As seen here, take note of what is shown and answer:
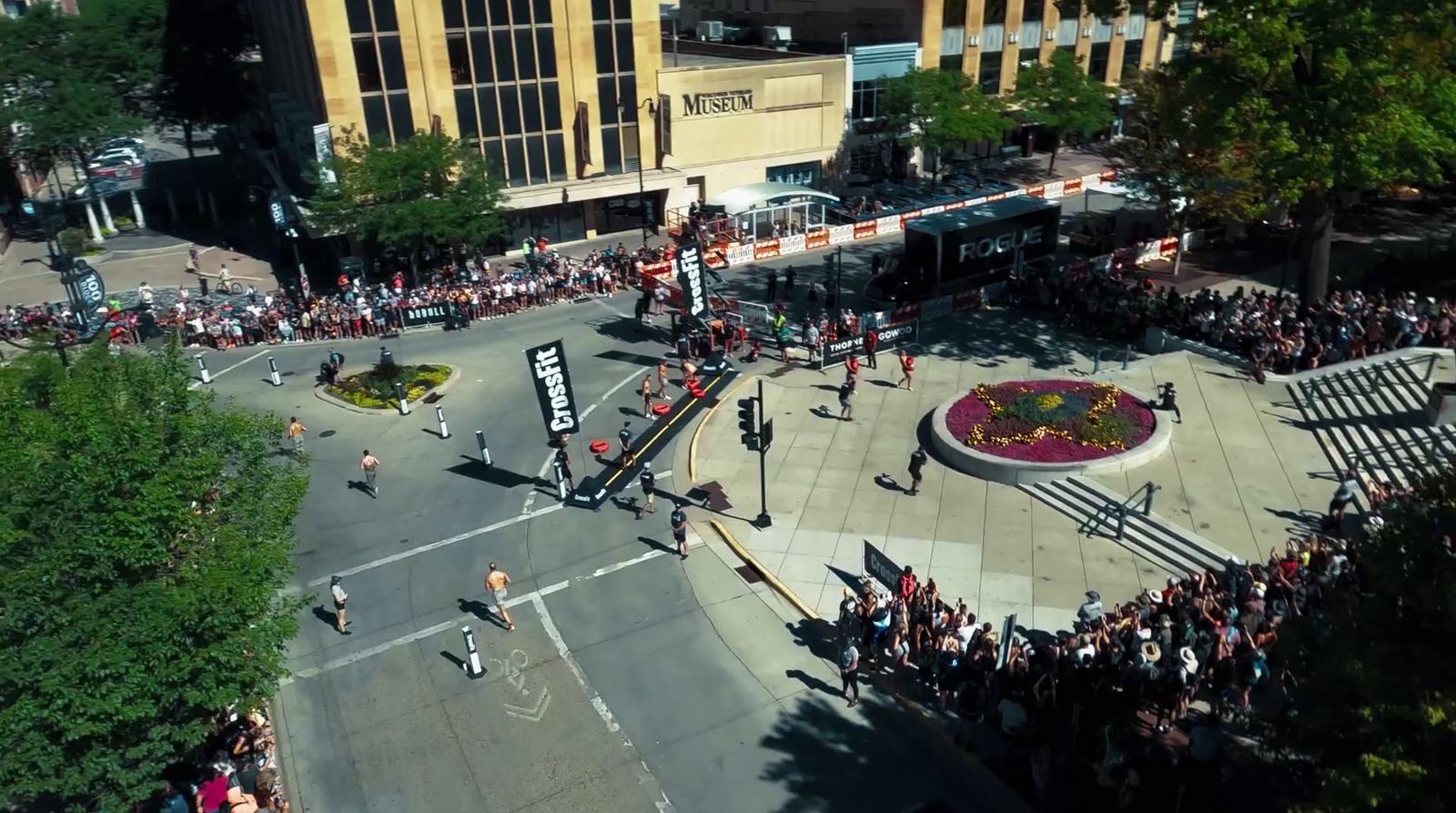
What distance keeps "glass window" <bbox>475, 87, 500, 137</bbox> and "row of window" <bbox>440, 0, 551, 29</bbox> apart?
2839 millimetres

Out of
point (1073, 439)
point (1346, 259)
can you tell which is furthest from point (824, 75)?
point (1073, 439)

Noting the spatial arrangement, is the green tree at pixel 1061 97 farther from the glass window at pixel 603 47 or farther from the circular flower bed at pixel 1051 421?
the circular flower bed at pixel 1051 421

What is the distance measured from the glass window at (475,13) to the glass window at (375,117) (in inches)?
205

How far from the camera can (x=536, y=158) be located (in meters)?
47.5

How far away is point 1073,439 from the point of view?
83.2ft

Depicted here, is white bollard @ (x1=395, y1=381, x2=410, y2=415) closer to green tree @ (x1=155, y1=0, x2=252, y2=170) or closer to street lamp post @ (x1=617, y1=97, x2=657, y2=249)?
street lamp post @ (x1=617, y1=97, x2=657, y2=249)

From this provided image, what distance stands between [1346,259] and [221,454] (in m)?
41.7

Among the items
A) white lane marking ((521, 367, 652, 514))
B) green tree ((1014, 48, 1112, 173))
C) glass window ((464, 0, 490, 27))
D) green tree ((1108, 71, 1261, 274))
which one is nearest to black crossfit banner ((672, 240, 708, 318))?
white lane marking ((521, 367, 652, 514))

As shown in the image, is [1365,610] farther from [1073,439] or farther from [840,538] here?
[1073,439]

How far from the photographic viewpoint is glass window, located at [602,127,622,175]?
4856 centimetres

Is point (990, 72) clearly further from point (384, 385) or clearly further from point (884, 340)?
point (384, 385)

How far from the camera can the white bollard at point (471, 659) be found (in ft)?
61.3

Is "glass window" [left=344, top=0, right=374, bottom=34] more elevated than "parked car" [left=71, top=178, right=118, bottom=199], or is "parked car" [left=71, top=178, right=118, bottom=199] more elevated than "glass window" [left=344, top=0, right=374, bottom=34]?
"glass window" [left=344, top=0, right=374, bottom=34]

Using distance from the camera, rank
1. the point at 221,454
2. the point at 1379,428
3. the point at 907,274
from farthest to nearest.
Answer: the point at 907,274
the point at 1379,428
the point at 221,454
